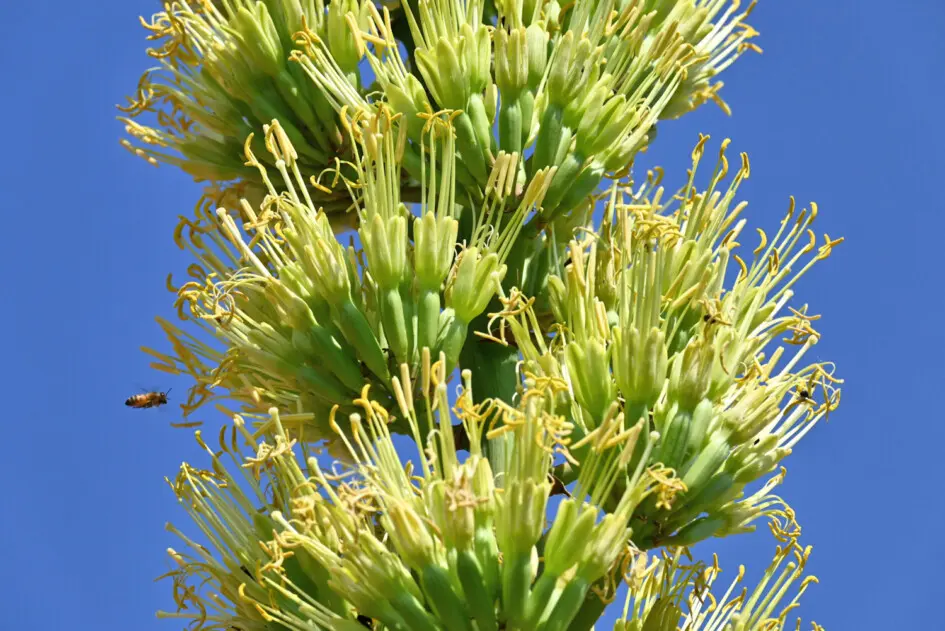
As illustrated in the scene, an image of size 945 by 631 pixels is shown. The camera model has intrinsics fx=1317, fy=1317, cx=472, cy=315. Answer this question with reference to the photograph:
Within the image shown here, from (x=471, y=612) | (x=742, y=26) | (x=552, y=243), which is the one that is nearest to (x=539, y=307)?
(x=552, y=243)

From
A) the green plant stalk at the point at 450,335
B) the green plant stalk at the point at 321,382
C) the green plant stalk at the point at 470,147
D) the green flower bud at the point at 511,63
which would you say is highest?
the green flower bud at the point at 511,63

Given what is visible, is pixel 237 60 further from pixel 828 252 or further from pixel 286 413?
pixel 828 252

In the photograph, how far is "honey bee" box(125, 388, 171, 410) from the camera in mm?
7301

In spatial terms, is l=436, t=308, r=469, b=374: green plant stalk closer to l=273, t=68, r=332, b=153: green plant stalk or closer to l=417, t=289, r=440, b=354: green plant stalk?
l=417, t=289, r=440, b=354: green plant stalk

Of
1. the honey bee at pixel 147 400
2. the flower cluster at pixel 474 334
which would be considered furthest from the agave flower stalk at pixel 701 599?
the honey bee at pixel 147 400

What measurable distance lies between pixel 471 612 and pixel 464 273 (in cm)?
113

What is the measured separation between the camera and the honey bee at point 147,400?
7.30 m

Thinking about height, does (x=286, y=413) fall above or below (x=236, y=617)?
above

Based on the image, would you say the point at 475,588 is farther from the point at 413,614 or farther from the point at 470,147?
the point at 470,147

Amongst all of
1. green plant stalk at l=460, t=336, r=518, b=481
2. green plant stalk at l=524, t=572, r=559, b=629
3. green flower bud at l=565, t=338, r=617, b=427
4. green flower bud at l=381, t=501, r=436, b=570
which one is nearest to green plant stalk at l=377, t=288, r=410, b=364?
green plant stalk at l=460, t=336, r=518, b=481

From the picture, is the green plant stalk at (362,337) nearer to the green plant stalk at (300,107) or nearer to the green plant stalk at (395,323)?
the green plant stalk at (395,323)

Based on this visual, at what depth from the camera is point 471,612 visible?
3.87 meters

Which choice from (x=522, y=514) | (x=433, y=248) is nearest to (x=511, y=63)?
(x=433, y=248)

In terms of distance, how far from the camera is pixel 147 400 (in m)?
7.34
